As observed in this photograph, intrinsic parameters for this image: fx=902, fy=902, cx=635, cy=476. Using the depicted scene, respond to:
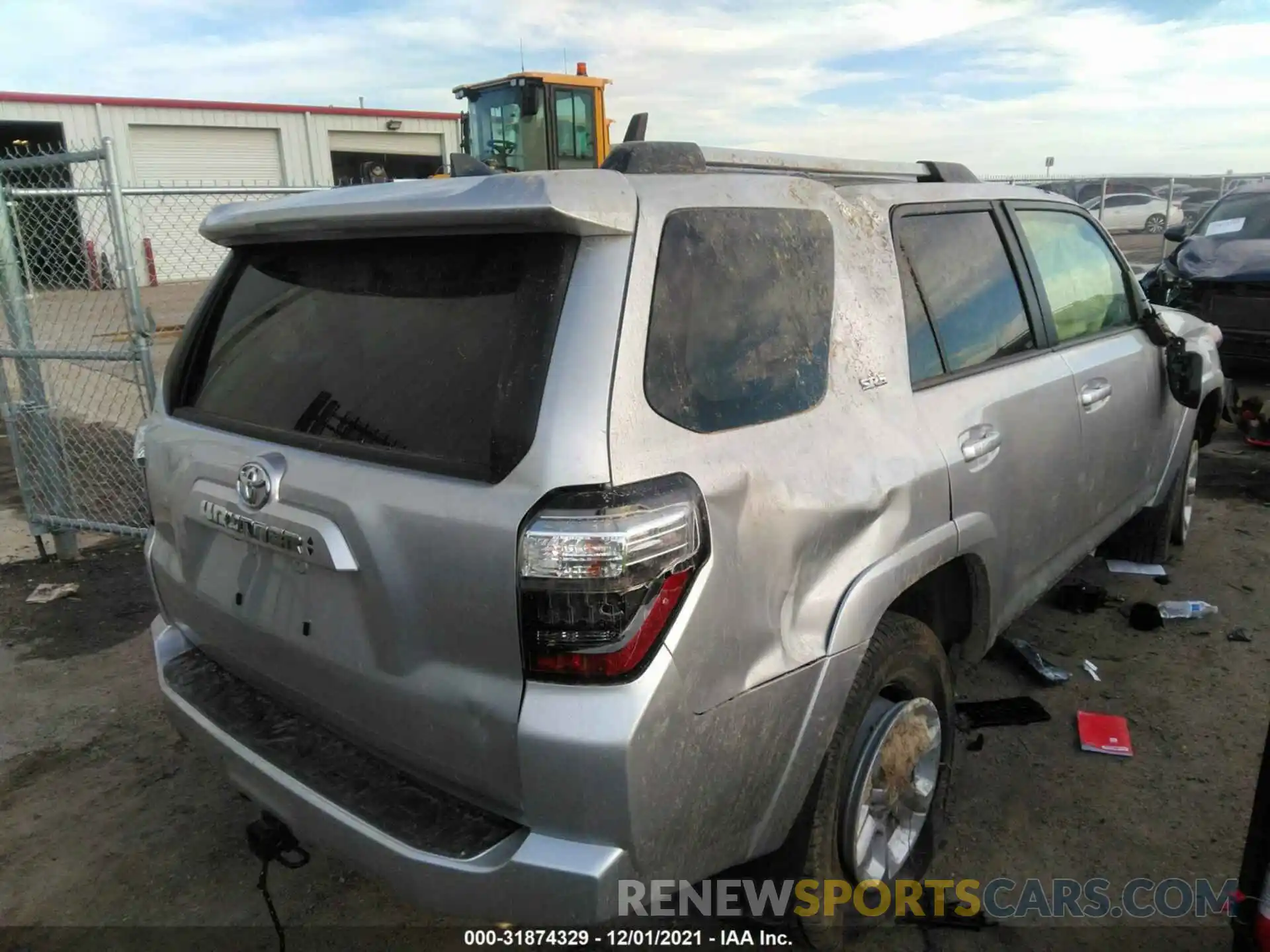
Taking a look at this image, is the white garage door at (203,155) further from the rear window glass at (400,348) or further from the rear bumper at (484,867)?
the rear bumper at (484,867)

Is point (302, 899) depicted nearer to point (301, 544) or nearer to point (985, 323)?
point (301, 544)

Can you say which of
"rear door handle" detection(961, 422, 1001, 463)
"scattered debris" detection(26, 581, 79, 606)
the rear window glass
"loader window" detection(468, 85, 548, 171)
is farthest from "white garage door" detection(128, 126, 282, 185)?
"rear door handle" detection(961, 422, 1001, 463)

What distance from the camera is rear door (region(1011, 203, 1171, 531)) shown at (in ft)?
10.9

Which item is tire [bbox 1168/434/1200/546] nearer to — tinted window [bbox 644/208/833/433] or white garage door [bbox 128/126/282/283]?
tinted window [bbox 644/208/833/433]

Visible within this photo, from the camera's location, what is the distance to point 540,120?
13125mm

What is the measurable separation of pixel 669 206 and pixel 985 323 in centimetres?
149

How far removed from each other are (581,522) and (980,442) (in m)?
1.47

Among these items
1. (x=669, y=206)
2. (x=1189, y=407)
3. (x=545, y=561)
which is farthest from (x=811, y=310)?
(x=1189, y=407)

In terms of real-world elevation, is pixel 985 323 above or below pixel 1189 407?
above

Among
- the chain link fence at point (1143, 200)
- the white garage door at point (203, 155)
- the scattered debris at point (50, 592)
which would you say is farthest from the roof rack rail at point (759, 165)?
the white garage door at point (203, 155)

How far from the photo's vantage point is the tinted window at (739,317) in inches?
70.7

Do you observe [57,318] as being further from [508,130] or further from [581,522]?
[508,130]

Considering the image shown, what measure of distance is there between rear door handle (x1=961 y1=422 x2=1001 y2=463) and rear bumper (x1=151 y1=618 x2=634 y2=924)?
1.49 m

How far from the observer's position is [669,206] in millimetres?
1850
